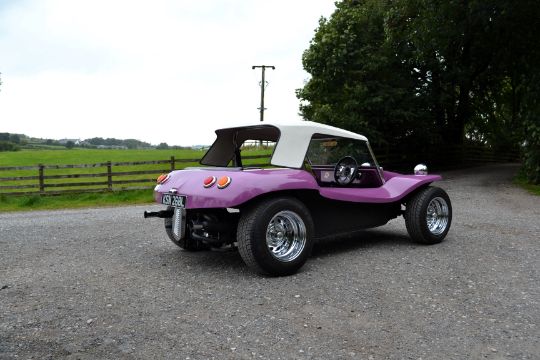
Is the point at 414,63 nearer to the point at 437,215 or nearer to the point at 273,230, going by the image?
the point at 437,215

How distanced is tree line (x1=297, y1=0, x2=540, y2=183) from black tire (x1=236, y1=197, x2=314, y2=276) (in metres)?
11.4

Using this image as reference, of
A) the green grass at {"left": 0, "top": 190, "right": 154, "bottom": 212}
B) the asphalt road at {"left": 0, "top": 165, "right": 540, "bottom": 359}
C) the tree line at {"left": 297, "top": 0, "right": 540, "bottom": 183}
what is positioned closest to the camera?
the asphalt road at {"left": 0, "top": 165, "right": 540, "bottom": 359}

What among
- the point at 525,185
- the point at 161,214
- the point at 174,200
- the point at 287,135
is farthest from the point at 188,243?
the point at 525,185

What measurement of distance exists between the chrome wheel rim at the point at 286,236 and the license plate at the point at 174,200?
2.97 ft

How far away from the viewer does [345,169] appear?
5.73m

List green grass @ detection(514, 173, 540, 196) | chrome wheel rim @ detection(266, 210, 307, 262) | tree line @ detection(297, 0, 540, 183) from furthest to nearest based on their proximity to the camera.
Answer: tree line @ detection(297, 0, 540, 183) < green grass @ detection(514, 173, 540, 196) < chrome wheel rim @ detection(266, 210, 307, 262)

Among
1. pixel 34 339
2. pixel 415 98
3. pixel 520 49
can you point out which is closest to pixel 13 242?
pixel 34 339

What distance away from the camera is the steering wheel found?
18.5ft

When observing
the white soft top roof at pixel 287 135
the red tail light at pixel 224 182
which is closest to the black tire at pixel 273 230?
the red tail light at pixel 224 182

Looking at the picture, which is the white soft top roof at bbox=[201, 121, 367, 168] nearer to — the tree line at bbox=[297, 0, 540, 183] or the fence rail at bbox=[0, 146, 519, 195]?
the fence rail at bbox=[0, 146, 519, 195]

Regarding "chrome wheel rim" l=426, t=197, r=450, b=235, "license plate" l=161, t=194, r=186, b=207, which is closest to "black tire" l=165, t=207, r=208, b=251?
"license plate" l=161, t=194, r=186, b=207

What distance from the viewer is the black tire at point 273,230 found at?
428 centimetres

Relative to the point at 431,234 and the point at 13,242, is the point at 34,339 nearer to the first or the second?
the point at 13,242

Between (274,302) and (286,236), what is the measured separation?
977 millimetres
